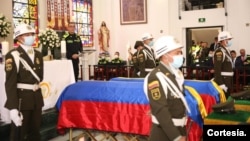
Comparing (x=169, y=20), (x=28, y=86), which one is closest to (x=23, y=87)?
(x=28, y=86)

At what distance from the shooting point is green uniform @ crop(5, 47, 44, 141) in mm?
3318

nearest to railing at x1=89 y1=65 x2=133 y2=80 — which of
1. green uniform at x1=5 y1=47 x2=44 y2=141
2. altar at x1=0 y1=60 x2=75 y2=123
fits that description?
altar at x1=0 y1=60 x2=75 y2=123

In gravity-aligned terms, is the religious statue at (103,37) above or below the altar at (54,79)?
above

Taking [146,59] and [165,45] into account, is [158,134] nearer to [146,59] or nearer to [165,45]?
[165,45]

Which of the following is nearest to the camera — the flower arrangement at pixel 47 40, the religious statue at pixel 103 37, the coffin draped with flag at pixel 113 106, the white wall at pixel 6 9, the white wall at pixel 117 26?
the coffin draped with flag at pixel 113 106

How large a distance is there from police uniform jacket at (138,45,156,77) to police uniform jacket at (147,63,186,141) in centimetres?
357

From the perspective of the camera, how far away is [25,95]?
11.2ft

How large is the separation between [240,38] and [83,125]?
315 inches

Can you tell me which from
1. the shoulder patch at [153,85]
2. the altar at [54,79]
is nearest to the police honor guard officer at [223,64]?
the altar at [54,79]

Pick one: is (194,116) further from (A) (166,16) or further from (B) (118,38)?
(B) (118,38)

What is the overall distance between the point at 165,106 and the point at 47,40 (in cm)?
377

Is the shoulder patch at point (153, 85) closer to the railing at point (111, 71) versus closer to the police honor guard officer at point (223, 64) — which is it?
the police honor guard officer at point (223, 64)

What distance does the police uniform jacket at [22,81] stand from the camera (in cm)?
331

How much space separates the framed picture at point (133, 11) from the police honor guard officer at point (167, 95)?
1020 cm
